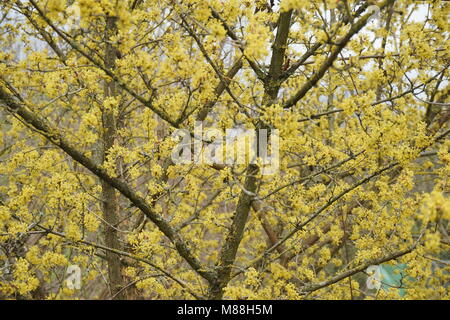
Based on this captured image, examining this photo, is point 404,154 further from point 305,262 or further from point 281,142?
point 305,262

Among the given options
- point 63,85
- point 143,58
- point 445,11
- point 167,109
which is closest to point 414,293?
point 445,11

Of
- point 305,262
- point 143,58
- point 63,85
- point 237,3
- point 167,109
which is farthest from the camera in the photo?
point 305,262

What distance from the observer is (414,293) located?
4137 mm

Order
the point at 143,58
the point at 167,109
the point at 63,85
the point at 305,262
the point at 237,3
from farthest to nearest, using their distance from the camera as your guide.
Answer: the point at 305,262, the point at 63,85, the point at 167,109, the point at 237,3, the point at 143,58

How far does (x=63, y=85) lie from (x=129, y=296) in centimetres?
326

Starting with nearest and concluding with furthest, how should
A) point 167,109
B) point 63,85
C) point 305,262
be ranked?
1. point 167,109
2. point 63,85
3. point 305,262

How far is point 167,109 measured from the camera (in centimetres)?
362

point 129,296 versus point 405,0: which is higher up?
point 405,0
